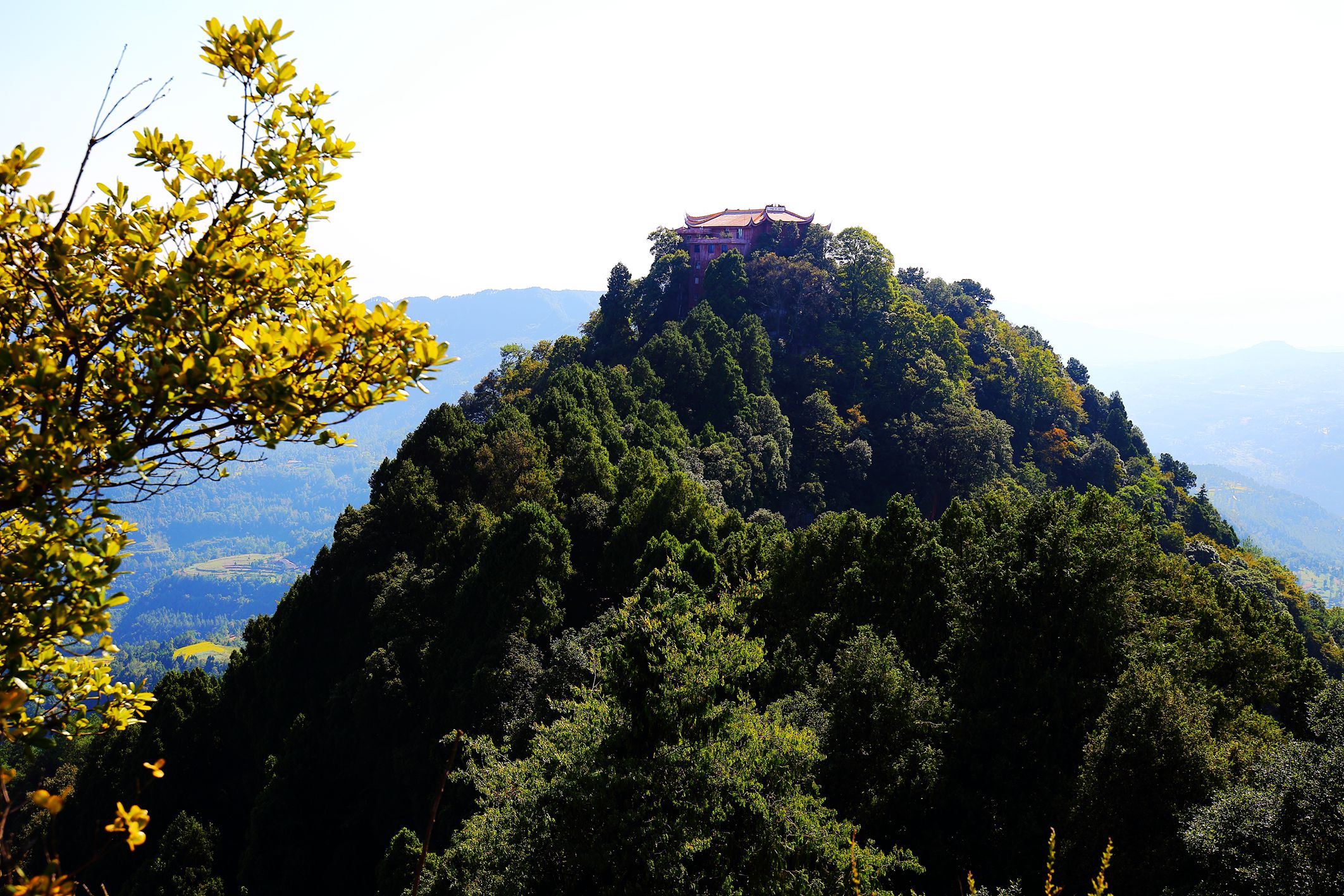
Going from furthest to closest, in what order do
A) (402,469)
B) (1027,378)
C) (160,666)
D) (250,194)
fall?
(160,666)
(1027,378)
(402,469)
(250,194)

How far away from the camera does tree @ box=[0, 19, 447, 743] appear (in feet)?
12.3

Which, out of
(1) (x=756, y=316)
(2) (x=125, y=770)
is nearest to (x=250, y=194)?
(2) (x=125, y=770)

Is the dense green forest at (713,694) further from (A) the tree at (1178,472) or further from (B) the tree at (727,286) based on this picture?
(A) the tree at (1178,472)

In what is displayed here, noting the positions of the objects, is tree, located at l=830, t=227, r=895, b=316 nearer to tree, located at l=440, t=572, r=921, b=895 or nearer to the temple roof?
the temple roof

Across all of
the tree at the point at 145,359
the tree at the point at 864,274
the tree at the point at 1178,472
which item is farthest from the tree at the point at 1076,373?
the tree at the point at 145,359

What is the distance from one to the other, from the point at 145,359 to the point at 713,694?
31.9 ft

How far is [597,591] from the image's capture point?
28.9 m

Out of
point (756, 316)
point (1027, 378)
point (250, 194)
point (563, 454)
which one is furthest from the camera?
point (1027, 378)

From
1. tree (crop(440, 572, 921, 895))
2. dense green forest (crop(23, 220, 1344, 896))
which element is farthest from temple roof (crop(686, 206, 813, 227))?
tree (crop(440, 572, 921, 895))

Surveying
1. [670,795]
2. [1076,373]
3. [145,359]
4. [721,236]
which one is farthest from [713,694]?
[1076,373]

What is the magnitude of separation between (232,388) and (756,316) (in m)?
52.1

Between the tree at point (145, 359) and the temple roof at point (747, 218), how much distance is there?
64.6 metres

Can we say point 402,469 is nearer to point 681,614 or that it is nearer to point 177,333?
point 681,614

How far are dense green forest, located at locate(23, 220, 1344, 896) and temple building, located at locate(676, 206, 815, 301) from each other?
54.9 feet
